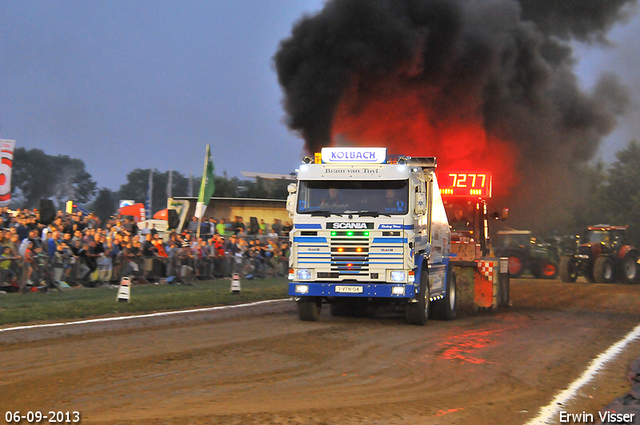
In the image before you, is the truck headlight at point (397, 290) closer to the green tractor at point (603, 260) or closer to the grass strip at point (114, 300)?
the grass strip at point (114, 300)

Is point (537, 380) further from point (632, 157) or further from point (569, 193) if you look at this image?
point (632, 157)

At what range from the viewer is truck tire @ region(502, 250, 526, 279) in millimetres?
32438

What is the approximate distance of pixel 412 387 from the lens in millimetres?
7766

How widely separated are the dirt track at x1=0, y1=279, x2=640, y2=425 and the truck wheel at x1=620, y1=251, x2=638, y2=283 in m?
18.8

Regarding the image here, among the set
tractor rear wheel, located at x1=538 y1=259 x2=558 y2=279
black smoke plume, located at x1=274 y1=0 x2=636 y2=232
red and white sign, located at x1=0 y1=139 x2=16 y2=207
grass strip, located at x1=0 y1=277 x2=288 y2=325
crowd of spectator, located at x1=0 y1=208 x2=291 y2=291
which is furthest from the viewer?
tractor rear wheel, located at x1=538 y1=259 x2=558 y2=279

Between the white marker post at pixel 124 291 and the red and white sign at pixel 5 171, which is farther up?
the red and white sign at pixel 5 171

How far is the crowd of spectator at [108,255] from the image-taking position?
17625 mm

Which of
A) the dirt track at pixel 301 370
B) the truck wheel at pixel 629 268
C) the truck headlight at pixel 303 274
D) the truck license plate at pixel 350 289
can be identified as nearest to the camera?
the dirt track at pixel 301 370

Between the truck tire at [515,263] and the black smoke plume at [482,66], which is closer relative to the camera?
the black smoke plume at [482,66]

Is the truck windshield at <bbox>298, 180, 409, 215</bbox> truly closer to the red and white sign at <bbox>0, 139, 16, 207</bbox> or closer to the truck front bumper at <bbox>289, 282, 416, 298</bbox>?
the truck front bumper at <bbox>289, 282, 416, 298</bbox>

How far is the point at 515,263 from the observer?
32.5 meters

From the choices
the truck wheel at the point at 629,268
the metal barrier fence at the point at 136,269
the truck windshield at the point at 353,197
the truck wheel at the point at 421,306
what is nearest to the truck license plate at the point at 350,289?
the truck wheel at the point at 421,306

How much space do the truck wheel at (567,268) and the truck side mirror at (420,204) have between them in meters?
19.5

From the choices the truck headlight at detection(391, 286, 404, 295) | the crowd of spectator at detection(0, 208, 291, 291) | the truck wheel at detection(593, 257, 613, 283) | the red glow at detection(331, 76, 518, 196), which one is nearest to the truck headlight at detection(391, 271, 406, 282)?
the truck headlight at detection(391, 286, 404, 295)
